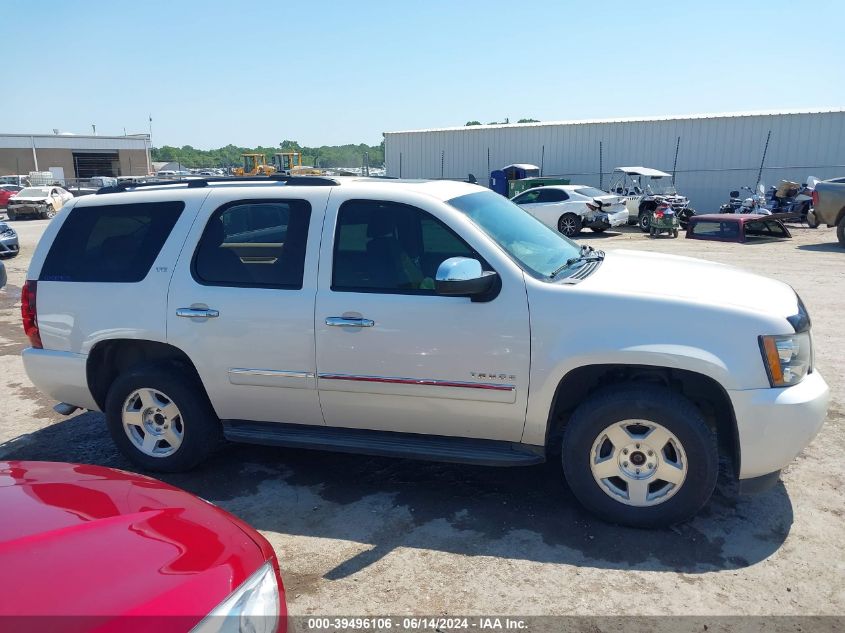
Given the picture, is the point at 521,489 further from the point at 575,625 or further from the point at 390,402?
the point at 575,625

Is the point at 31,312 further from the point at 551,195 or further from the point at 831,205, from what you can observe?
the point at 551,195

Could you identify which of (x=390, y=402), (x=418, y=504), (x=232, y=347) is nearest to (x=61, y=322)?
(x=232, y=347)

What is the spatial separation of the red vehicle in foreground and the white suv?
5.45 feet

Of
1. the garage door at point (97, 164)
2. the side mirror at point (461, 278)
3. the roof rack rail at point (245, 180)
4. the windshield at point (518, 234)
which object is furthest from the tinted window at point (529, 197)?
the garage door at point (97, 164)

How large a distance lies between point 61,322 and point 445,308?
2.75 meters

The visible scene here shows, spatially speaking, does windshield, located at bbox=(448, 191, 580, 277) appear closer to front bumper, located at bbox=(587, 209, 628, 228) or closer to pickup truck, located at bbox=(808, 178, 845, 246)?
pickup truck, located at bbox=(808, 178, 845, 246)

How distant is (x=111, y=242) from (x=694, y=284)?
3.78 meters

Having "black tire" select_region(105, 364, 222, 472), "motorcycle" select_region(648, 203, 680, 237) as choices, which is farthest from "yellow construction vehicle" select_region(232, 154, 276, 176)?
"black tire" select_region(105, 364, 222, 472)

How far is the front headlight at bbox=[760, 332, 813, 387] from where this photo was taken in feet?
11.5

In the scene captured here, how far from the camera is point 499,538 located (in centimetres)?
376

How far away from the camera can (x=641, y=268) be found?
4262 millimetres

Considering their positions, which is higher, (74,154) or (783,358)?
(74,154)

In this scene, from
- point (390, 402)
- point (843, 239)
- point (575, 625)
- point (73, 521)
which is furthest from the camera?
point (843, 239)

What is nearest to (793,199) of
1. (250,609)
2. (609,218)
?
(609,218)
